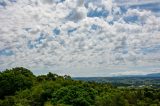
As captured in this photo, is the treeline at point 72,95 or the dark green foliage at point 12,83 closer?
the treeline at point 72,95

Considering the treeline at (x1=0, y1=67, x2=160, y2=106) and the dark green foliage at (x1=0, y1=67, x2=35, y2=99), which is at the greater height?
the dark green foliage at (x1=0, y1=67, x2=35, y2=99)

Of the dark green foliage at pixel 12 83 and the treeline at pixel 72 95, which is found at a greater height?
the dark green foliage at pixel 12 83

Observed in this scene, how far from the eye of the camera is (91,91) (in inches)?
3654

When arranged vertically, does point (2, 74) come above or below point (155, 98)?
above

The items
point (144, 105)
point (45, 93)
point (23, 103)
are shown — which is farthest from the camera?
point (45, 93)

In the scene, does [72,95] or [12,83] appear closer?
[72,95]

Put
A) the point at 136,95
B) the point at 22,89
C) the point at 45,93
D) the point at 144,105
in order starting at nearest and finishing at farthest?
the point at 144,105
the point at 136,95
the point at 45,93
the point at 22,89

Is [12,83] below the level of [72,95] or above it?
above

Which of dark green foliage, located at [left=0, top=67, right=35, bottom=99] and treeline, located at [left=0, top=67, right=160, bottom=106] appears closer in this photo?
treeline, located at [left=0, top=67, right=160, bottom=106]

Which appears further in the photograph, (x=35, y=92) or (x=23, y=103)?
(x=35, y=92)

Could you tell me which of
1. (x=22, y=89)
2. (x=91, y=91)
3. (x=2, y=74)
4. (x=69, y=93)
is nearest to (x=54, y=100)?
(x=69, y=93)

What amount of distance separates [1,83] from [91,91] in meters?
39.6

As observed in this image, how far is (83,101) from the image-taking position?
3374 inches

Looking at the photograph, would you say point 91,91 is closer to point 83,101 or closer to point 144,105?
point 83,101
